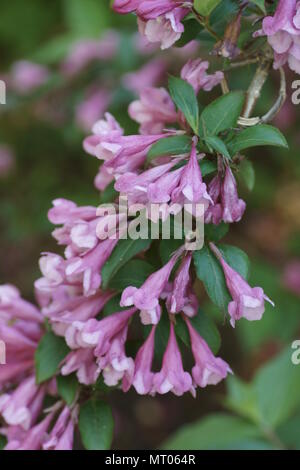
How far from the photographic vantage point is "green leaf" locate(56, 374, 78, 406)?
111 centimetres

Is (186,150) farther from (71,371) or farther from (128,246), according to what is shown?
(71,371)

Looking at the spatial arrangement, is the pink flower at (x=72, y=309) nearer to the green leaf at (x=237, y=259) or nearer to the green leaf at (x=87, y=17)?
the green leaf at (x=237, y=259)

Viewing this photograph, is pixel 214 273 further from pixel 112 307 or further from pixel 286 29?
pixel 286 29

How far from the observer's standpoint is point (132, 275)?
1.05m

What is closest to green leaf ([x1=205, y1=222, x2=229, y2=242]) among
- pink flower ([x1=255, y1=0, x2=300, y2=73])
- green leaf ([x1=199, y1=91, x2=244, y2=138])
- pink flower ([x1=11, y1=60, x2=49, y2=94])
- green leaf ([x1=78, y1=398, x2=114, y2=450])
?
green leaf ([x1=199, y1=91, x2=244, y2=138])

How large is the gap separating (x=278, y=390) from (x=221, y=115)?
2.83 ft

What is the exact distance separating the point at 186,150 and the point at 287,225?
8.52 ft

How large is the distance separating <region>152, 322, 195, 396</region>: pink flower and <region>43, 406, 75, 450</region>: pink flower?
19cm

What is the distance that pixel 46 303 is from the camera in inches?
49.6

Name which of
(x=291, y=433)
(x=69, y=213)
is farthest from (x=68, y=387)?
(x=291, y=433)

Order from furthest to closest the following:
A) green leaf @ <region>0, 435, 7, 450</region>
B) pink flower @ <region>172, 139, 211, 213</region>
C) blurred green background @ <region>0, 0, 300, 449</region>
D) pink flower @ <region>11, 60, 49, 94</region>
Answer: pink flower @ <region>11, 60, 49, 94</region> → blurred green background @ <region>0, 0, 300, 449</region> → green leaf @ <region>0, 435, 7, 450</region> → pink flower @ <region>172, 139, 211, 213</region>

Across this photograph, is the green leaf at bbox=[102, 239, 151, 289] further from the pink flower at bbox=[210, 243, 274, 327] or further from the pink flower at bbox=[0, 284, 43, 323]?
the pink flower at bbox=[0, 284, 43, 323]
